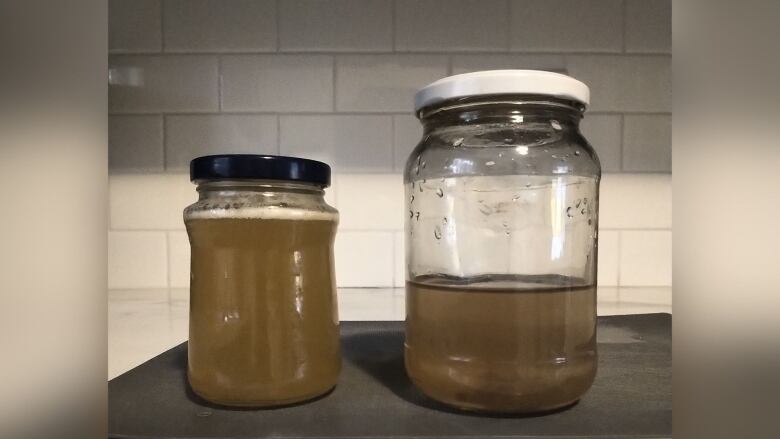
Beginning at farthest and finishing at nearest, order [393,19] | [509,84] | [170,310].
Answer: [393,19]
[170,310]
[509,84]

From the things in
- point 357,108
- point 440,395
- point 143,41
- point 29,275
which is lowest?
point 440,395

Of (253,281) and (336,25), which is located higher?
(336,25)

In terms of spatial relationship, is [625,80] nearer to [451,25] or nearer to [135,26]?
[451,25]

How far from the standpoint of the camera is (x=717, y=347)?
0.14 meters

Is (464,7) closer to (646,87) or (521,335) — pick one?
(646,87)

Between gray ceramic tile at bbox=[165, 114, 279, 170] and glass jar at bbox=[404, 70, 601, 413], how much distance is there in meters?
0.51

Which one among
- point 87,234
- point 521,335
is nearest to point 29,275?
point 87,234

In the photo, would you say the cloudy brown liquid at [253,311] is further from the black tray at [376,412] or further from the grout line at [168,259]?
the grout line at [168,259]

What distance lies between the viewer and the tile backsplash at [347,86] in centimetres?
85

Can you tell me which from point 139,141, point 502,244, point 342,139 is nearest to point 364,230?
point 342,139

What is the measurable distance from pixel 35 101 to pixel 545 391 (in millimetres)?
313

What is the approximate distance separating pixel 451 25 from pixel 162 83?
476 millimetres

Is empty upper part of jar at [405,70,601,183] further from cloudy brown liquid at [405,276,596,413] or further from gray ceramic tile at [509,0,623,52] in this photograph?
gray ceramic tile at [509,0,623,52]

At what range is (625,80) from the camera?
0.88 metres
